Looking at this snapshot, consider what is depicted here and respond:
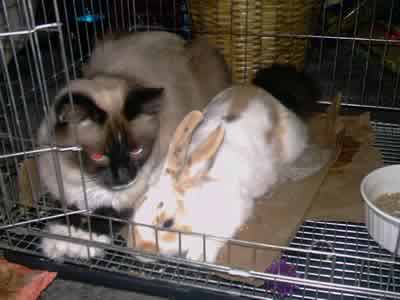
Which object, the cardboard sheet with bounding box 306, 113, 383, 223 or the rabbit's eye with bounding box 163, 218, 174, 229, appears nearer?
the rabbit's eye with bounding box 163, 218, 174, 229

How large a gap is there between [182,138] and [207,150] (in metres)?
0.08

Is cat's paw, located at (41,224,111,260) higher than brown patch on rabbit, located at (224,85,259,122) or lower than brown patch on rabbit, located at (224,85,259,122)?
lower

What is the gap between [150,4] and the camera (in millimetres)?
2627

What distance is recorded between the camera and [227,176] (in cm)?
151

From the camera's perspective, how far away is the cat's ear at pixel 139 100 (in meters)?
1.40

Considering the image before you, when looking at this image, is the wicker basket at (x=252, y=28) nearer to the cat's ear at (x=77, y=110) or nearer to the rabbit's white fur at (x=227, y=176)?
the rabbit's white fur at (x=227, y=176)

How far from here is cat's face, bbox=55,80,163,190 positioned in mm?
1370

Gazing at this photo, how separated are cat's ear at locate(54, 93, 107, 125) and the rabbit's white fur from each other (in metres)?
0.27

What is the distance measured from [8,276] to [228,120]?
35.0 inches

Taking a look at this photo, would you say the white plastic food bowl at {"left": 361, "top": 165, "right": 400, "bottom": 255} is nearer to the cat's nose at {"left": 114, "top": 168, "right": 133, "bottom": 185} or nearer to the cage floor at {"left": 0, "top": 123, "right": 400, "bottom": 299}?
the cage floor at {"left": 0, "top": 123, "right": 400, "bottom": 299}

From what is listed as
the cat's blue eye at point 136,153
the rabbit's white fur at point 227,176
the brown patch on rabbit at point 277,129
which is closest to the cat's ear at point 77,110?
the cat's blue eye at point 136,153

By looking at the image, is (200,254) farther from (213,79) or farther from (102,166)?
(213,79)

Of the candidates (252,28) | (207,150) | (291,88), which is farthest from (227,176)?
(252,28)

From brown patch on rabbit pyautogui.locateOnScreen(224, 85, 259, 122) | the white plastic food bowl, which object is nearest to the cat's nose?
brown patch on rabbit pyautogui.locateOnScreen(224, 85, 259, 122)
